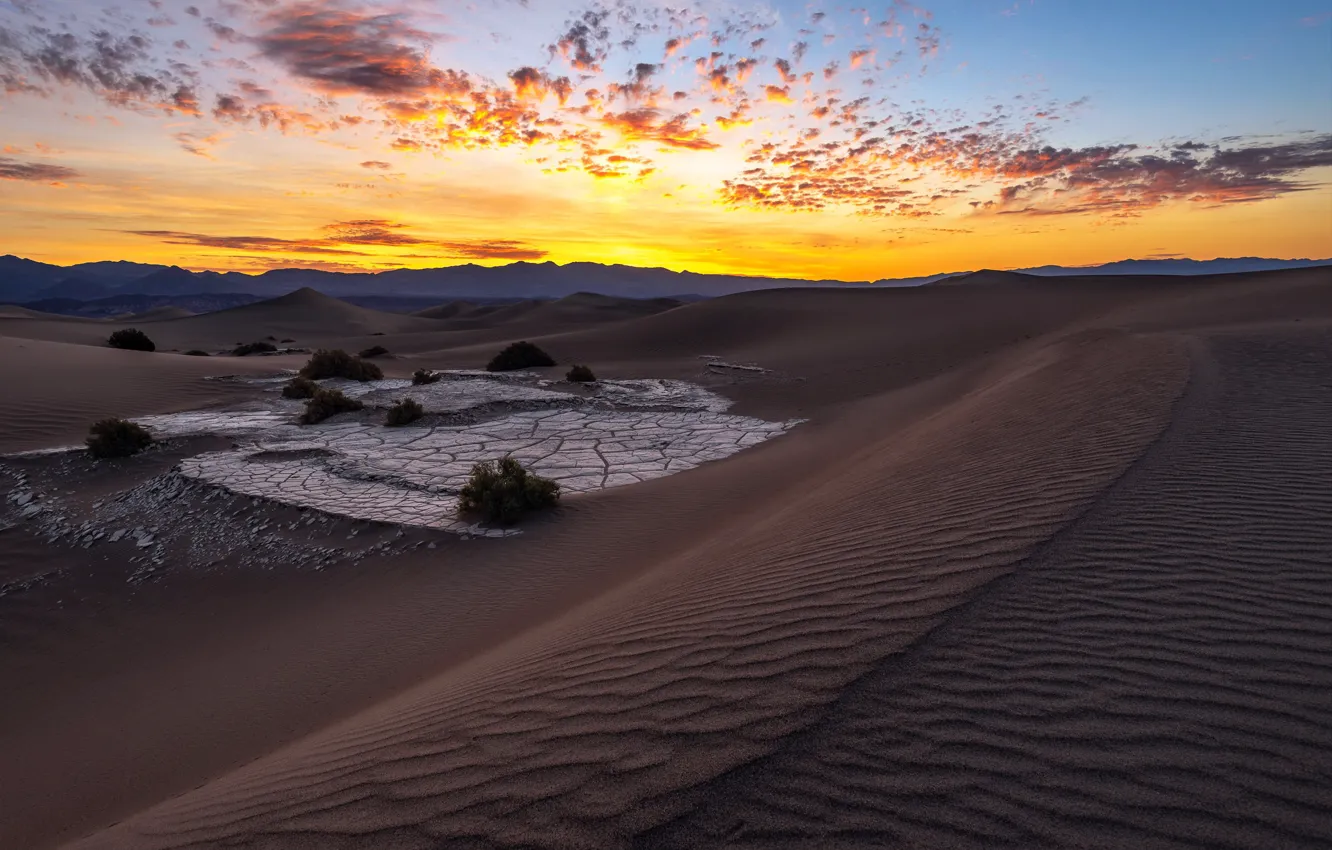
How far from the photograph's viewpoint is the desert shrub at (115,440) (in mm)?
9883

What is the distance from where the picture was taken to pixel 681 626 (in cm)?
380

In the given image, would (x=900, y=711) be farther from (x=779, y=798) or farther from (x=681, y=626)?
(x=681, y=626)

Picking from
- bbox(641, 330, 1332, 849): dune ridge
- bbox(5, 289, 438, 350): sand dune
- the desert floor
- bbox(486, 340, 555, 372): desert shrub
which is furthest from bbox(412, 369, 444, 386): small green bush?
bbox(5, 289, 438, 350): sand dune

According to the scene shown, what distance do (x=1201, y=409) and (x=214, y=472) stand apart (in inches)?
446

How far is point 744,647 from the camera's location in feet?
10.7

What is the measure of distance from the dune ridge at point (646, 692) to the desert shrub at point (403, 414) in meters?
8.07

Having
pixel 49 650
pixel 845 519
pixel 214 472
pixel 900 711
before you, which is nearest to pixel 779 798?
Answer: pixel 900 711

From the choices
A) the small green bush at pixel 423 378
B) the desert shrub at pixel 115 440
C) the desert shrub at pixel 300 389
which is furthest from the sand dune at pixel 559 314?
the desert shrub at pixel 115 440

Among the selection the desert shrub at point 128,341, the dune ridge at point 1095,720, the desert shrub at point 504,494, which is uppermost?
the desert shrub at point 128,341

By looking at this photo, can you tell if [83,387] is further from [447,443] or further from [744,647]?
[744,647]

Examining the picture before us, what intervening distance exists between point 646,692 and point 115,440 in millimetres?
10424

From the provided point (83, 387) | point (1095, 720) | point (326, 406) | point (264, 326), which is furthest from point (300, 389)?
point (264, 326)

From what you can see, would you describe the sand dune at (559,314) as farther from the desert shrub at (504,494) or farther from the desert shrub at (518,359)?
the desert shrub at (504,494)

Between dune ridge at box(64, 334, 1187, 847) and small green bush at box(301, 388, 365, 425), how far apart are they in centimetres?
932
